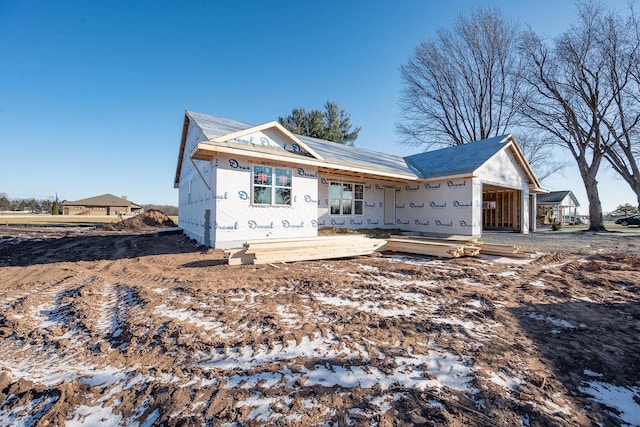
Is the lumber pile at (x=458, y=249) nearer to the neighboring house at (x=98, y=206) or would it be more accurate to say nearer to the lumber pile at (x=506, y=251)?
the lumber pile at (x=506, y=251)

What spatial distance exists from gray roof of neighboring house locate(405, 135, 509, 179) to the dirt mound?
20.7m

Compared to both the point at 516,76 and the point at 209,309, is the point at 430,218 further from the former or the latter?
the point at 516,76

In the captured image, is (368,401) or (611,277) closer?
(368,401)

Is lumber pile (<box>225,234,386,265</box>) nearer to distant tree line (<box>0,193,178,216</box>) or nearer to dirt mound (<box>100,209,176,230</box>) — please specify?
dirt mound (<box>100,209,176,230</box>)

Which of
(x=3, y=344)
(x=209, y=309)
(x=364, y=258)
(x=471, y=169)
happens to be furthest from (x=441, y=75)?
(x=3, y=344)

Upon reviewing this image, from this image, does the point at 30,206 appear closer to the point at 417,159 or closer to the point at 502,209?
the point at 417,159

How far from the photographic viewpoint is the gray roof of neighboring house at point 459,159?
12.8 metres

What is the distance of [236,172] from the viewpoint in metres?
8.89

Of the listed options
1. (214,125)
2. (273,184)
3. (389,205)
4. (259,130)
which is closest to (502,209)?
(389,205)

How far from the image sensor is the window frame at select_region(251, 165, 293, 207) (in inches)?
363

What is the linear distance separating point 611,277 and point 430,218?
309 inches

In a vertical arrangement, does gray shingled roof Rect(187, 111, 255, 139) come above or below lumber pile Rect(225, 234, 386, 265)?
above

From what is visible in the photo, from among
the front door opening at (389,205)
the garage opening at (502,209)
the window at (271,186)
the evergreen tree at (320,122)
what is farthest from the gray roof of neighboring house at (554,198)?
the window at (271,186)

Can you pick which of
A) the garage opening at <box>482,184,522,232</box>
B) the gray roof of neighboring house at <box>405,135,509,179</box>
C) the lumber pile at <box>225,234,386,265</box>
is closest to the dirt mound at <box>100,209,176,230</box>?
the lumber pile at <box>225,234,386,265</box>
